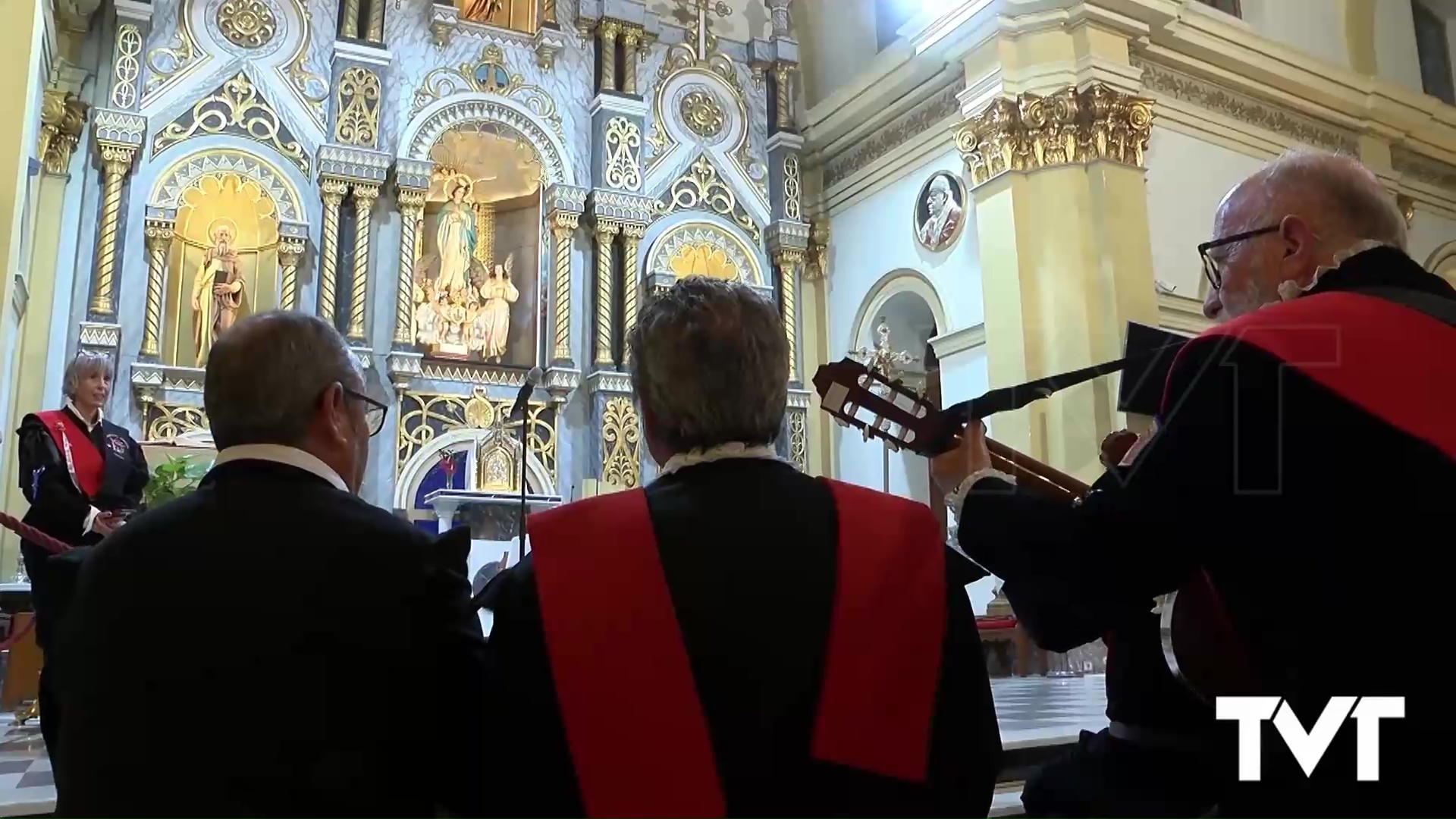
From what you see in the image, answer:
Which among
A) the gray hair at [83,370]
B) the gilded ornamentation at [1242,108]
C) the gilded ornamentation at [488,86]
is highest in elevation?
the gilded ornamentation at [488,86]

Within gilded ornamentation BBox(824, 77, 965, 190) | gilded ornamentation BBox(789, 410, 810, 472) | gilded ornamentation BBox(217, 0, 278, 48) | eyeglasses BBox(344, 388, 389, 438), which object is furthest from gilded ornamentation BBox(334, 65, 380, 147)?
eyeglasses BBox(344, 388, 389, 438)

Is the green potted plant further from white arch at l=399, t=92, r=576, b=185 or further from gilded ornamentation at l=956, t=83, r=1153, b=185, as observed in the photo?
gilded ornamentation at l=956, t=83, r=1153, b=185

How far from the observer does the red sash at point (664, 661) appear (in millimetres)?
1445

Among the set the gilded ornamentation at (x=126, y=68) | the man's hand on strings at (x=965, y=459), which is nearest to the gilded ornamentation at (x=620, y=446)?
the gilded ornamentation at (x=126, y=68)

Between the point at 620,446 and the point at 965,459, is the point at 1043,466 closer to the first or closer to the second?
the point at 965,459

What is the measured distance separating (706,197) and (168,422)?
234 inches

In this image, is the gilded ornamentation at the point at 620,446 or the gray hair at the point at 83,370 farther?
the gilded ornamentation at the point at 620,446

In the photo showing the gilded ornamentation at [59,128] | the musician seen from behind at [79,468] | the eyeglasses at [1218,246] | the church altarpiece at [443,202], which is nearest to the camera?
the eyeglasses at [1218,246]

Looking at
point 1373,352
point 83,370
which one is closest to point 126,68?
point 83,370

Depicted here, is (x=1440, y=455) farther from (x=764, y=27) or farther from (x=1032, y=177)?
(x=764, y=27)

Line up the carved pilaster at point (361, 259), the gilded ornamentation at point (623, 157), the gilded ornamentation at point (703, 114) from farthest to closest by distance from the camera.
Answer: the gilded ornamentation at point (703, 114), the gilded ornamentation at point (623, 157), the carved pilaster at point (361, 259)

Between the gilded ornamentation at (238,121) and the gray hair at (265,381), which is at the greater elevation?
the gilded ornamentation at (238,121)

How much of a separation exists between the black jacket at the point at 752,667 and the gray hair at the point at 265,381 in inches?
19.1

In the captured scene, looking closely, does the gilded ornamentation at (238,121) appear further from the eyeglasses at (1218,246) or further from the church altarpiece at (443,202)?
the eyeglasses at (1218,246)
